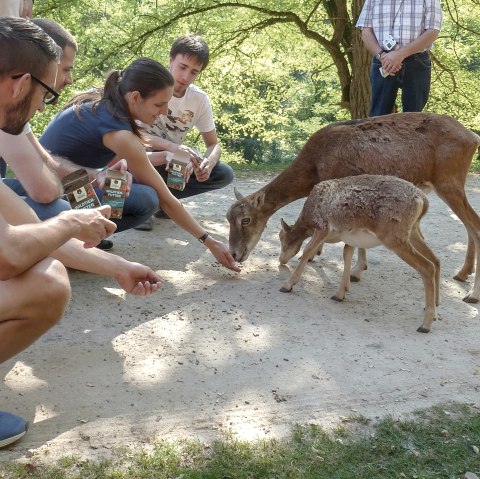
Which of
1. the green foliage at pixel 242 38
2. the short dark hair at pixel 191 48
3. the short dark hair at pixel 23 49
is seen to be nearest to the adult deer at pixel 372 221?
the short dark hair at pixel 191 48

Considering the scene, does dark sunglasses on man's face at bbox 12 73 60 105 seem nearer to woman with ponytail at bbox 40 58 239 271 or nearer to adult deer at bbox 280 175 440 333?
woman with ponytail at bbox 40 58 239 271

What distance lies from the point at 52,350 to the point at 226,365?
1.11 metres

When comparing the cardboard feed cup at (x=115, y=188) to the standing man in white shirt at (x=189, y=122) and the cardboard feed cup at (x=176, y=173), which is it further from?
the standing man in white shirt at (x=189, y=122)

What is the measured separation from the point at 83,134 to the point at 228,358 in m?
2.17

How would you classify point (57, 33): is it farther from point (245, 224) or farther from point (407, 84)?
point (407, 84)

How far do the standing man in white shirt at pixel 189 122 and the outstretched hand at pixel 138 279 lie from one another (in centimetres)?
258

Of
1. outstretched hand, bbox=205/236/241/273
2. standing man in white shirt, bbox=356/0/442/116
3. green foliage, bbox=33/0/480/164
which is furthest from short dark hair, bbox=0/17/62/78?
green foliage, bbox=33/0/480/164

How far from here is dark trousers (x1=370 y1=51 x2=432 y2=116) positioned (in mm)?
7055

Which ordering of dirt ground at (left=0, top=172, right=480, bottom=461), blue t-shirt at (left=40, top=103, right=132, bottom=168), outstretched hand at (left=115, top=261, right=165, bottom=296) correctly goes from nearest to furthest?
dirt ground at (left=0, top=172, right=480, bottom=461) < outstretched hand at (left=115, top=261, right=165, bottom=296) < blue t-shirt at (left=40, top=103, right=132, bottom=168)

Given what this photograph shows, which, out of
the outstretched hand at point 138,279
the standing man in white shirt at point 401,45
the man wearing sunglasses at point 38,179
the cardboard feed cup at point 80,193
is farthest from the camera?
the standing man in white shirt at point 401,45

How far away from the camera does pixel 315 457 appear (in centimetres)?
325

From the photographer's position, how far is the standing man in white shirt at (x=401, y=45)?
6.75m

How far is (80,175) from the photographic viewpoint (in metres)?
4.70

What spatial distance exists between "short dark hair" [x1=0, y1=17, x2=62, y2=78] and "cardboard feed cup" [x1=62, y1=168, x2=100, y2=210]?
1.48 m
